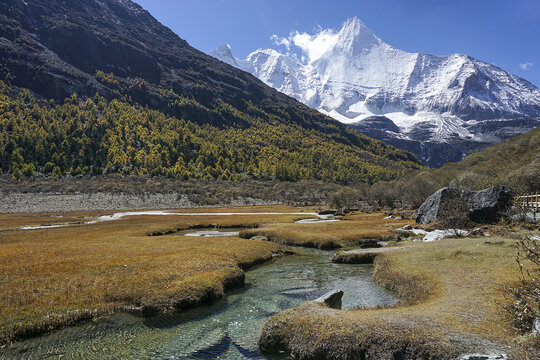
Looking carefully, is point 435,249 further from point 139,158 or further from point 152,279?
point 139,158

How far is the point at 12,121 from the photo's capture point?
193m

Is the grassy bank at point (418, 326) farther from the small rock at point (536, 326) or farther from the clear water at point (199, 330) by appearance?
the clear water at point (199, 330)

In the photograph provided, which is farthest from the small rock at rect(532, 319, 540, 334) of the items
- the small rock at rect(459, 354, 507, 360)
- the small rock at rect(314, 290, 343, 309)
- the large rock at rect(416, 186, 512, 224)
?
the large rock at rect(416, 186, 512, 224)

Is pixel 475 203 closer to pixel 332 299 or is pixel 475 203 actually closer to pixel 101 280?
pixel 332 299

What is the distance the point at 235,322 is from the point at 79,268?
15468 millimetres

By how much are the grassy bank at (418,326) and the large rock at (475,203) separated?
2760 centimetres

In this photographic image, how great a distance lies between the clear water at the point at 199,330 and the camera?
44.0 ft

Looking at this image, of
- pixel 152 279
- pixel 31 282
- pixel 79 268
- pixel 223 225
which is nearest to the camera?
pixel 31 282

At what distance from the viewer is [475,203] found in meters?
45.5

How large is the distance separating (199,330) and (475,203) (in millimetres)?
46244

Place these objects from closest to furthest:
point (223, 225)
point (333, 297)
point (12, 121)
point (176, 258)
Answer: point (333, 297)
point (176, 258)
point (223, 225)
point (12, 121)

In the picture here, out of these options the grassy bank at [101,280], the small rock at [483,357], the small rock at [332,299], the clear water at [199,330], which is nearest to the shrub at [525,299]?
the small rock at [483,357]

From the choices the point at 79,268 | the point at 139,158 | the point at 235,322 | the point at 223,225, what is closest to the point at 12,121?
the point at 139,158

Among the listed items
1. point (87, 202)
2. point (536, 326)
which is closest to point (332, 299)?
point (536, 326)
